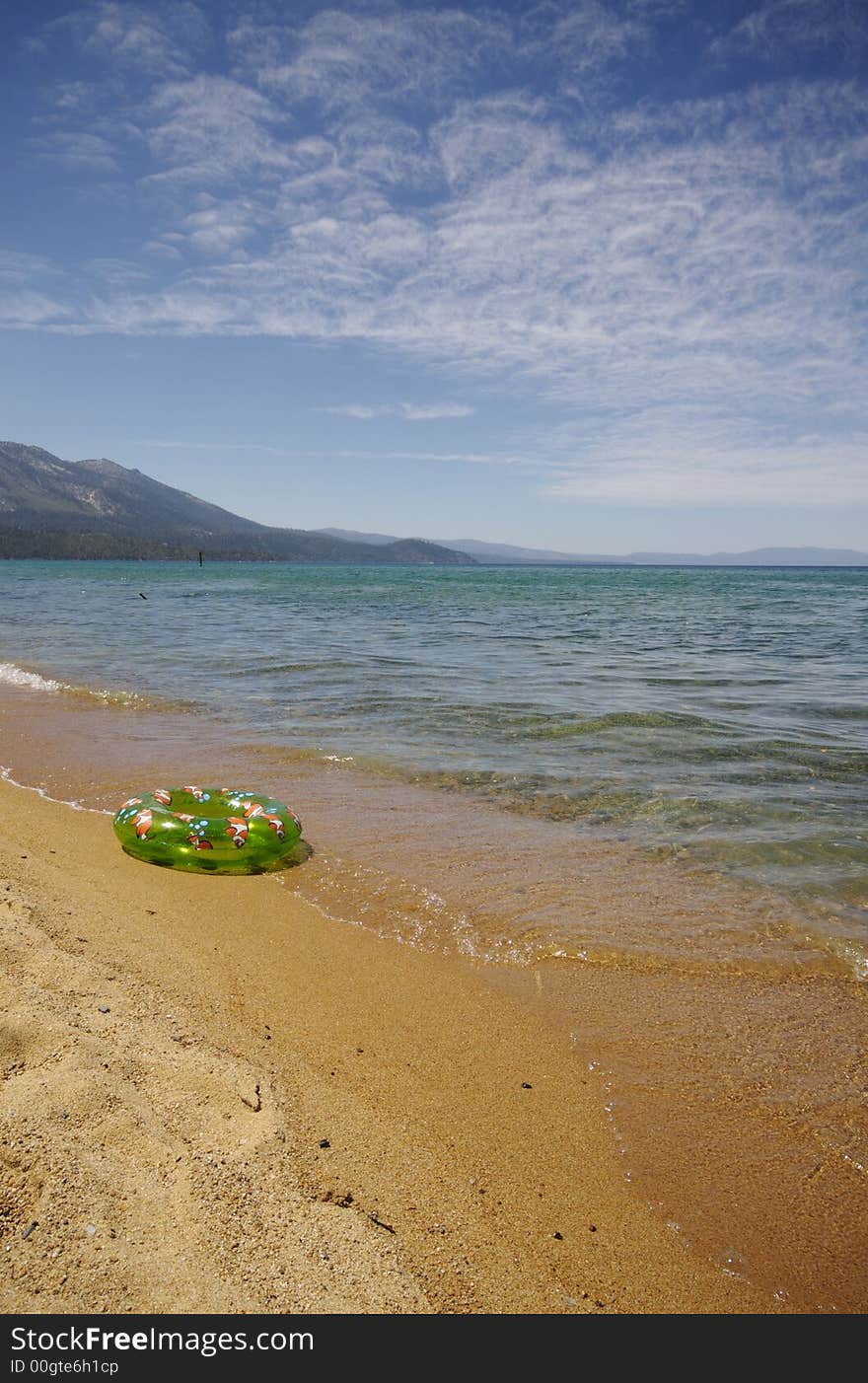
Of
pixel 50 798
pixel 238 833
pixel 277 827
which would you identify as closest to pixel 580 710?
pixel 277 827

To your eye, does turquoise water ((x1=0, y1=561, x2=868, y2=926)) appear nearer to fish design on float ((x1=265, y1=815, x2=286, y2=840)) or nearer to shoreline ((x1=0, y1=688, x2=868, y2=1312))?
shoreline ((x1=0, y1=688, x2=868, y2=1312))

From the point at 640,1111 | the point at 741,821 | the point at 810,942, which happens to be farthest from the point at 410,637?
the point at 640,1111

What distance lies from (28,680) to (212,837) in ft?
32.3

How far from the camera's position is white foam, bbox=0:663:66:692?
12.7 m

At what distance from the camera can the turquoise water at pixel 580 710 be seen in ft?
21.9

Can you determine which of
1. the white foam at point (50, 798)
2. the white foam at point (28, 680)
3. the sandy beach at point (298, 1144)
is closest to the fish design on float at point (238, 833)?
the sandy beach at point (298, 1144)

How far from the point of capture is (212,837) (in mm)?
5617

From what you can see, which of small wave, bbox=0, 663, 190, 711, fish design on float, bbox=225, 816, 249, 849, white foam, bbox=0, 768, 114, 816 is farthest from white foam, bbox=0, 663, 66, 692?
fish design on float, bbox=225, 816, 249, 849

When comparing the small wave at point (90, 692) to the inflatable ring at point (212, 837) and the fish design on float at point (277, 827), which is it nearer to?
the inflatable ring at point (212, 837)

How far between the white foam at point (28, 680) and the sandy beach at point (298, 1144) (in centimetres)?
954

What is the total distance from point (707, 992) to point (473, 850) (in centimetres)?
230

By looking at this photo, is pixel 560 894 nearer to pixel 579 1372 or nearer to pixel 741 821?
pixel 741 821

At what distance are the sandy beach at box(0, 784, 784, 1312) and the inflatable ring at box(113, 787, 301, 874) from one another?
1.17m

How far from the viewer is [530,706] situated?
11.3 metres
